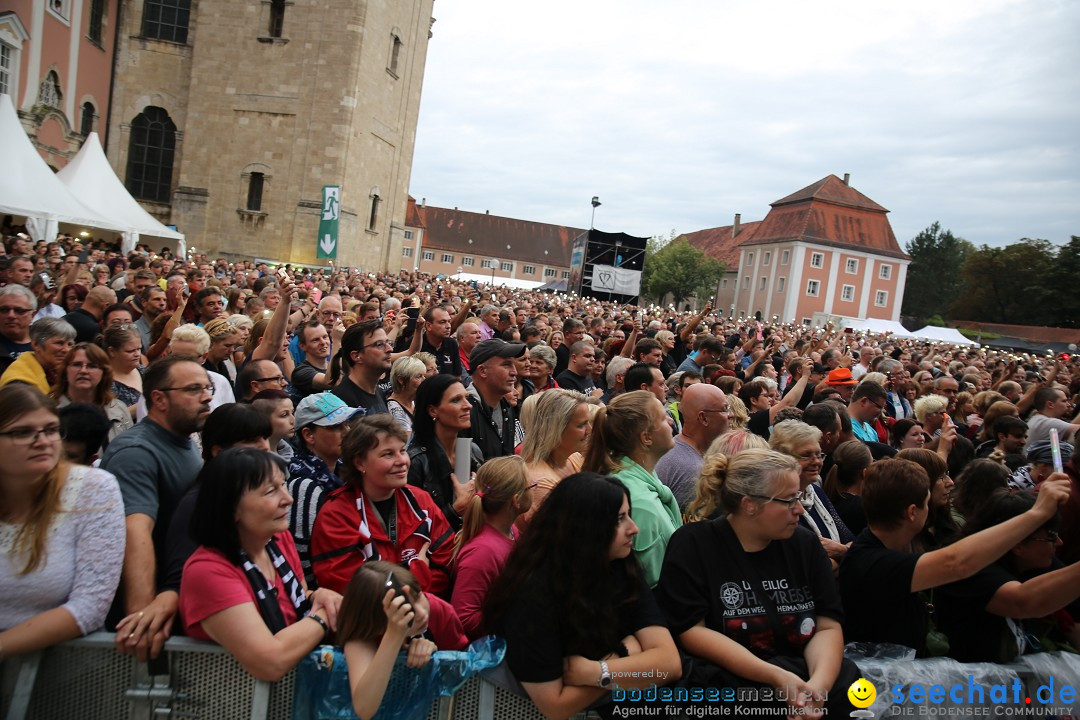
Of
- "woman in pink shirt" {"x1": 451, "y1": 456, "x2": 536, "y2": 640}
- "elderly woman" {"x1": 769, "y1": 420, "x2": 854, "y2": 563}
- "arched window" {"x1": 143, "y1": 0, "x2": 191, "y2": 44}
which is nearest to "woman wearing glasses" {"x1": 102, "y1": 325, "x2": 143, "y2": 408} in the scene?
"woman in pink shirt" {"x1": 451, "y1": 456, "x2": 536, "y2": 640}

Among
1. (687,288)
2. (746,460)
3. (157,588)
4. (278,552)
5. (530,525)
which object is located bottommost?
(157,588)

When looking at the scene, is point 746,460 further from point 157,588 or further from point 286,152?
point 286,152

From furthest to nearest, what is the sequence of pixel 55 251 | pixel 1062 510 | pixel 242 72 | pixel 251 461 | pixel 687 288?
pixel 687 288 → pixel 242 72 → pixel 55 251 → pixel 1062 510 → pixel 251 461

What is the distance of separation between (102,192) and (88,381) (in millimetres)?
19619

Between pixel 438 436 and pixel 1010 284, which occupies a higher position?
pixel 1010 284

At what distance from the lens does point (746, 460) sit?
3.14m

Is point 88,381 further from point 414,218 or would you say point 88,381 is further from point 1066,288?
point 414,218

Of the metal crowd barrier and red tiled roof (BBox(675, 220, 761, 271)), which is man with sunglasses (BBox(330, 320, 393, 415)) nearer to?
the metal crowd barrier

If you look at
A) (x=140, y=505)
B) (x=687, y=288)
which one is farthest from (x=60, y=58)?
(x=687, y=288)

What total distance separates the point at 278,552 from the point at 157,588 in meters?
0.47

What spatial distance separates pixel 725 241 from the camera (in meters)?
76.8

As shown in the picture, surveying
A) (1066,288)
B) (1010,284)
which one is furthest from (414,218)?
(1066,288)

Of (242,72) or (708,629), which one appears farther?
(242,72)

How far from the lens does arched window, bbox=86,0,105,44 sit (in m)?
27.7
